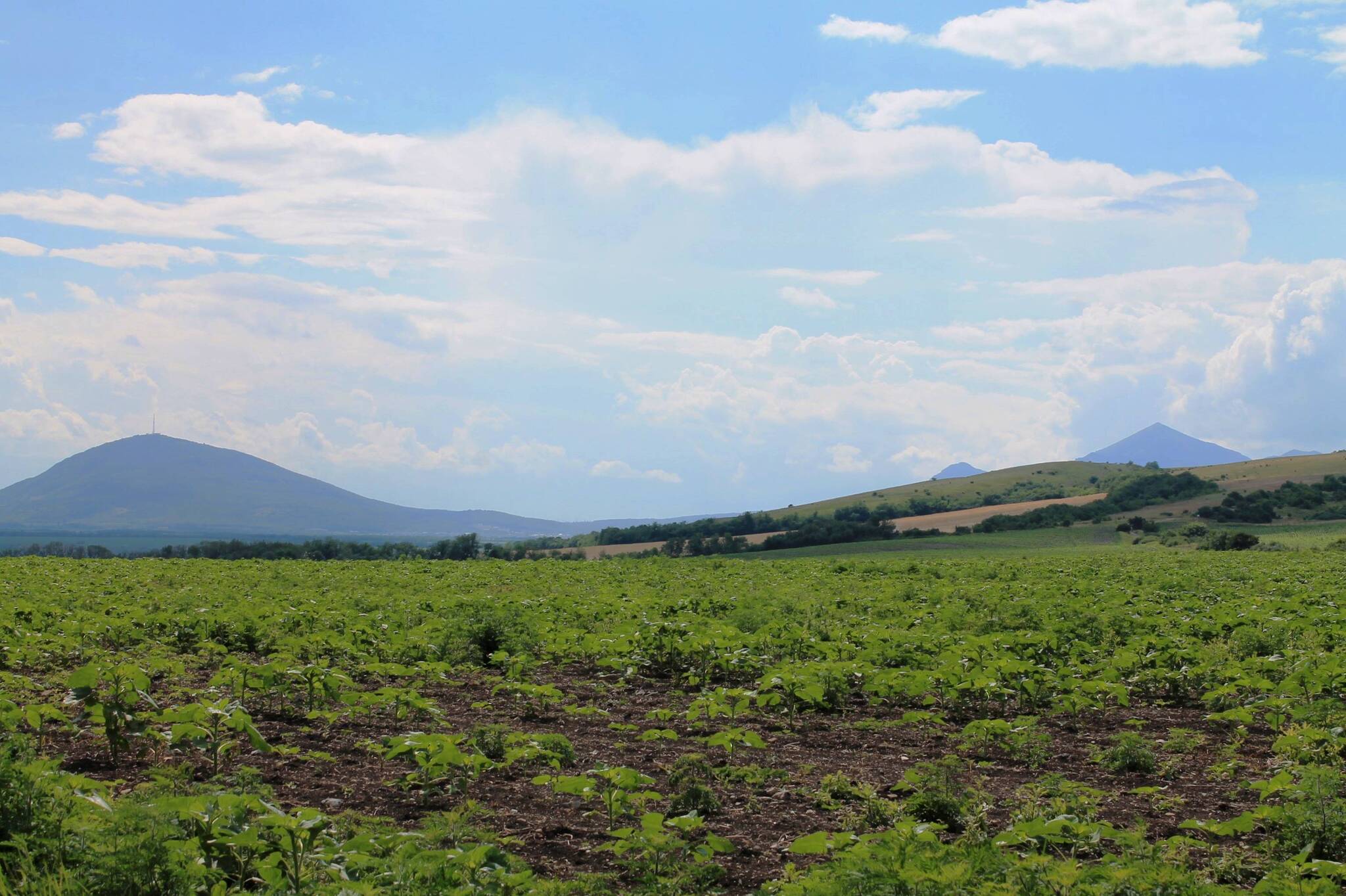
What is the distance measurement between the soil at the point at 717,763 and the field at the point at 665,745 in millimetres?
47

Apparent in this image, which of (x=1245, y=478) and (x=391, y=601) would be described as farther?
(x=1245, y=478)

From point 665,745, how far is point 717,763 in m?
0.81

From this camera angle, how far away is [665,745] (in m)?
10.2

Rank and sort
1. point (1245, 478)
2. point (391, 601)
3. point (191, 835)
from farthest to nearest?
point (1245, 478) < point (391, 601) < point (191, 835)

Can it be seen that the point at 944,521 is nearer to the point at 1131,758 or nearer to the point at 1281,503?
the point at 1281,503

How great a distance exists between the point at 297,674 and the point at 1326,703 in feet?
36.5

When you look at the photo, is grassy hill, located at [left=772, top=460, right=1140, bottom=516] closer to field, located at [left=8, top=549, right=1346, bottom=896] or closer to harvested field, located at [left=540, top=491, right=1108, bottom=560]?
harvested field, located at [left=540, top=491, right=1108, bottom=560]

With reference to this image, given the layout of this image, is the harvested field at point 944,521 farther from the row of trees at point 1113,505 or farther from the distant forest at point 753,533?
the row of trees at point 1113,505

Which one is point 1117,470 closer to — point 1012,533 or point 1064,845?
point 1012,533

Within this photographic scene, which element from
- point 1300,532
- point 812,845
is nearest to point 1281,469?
point 1300,532

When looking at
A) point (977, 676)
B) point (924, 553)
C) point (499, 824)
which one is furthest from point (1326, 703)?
point (924, 553)

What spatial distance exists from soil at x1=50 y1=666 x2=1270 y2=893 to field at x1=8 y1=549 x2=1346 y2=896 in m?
0.05

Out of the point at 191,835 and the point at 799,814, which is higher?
the point at 191,835

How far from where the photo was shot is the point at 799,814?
26.0 ft
